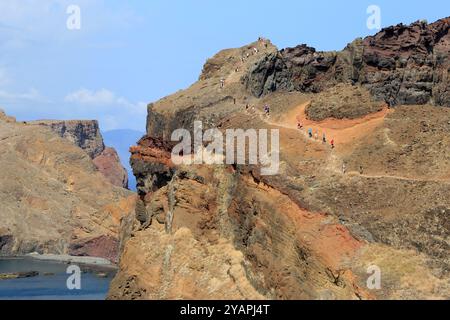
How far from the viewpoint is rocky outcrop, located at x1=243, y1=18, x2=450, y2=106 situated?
7744cm

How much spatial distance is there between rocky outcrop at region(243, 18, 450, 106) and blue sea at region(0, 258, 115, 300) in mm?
40595

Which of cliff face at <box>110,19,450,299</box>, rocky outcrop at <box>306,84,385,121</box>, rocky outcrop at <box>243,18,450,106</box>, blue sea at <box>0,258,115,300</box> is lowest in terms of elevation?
blue sea at <box>0,258,115,300</box>

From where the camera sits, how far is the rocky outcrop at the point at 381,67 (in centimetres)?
7744

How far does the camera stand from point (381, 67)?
81.2 meters

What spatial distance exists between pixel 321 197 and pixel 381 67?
23932 mm

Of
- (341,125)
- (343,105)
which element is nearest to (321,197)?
(341,125)

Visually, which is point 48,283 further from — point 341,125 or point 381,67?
point 381,67

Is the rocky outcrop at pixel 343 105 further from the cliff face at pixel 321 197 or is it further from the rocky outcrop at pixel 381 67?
the rocky outcrop at pixel 381 67

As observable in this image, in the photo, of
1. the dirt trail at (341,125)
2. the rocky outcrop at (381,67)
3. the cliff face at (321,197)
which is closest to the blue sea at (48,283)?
the cliff face at (321,197)

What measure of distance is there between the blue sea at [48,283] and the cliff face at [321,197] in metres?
39.0

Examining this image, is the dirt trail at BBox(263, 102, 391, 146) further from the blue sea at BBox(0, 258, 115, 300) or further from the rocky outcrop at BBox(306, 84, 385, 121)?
the blue sea at BBox(0, 258, 115, 300)

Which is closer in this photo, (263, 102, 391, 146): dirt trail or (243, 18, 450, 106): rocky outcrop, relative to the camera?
(263, 102, 391, 146): dirt trail

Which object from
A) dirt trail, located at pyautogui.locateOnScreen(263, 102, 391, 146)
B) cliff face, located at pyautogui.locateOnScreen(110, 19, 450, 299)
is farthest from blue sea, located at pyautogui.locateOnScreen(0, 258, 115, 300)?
dirt trail, located at pyautogui.locateOnScreen(263, 102, 391, 146)

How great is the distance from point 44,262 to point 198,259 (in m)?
114
